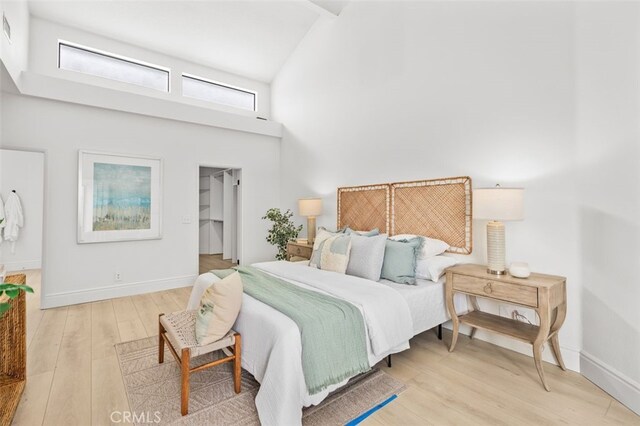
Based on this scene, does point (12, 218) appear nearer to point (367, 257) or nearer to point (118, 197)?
point (118, 197)

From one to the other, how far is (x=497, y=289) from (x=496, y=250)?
33 cm

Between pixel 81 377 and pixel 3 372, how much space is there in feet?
1.45

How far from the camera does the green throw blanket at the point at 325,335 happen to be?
5.53 ft

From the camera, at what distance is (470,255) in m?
2.93

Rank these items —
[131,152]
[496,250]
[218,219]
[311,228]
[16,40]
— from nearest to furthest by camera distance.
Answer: [496,250], [16,40], [131,152], [311,228], [218,219]

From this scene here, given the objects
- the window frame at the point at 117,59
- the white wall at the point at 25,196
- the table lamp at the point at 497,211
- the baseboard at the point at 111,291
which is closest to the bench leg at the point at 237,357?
the table lamp at the point at 497,211

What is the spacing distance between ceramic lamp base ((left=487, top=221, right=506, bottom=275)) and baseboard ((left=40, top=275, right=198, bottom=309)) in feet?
13.9

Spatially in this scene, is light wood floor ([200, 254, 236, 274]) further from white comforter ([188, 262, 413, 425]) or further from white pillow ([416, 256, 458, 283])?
white pillow ([416, 256, 458, 283])

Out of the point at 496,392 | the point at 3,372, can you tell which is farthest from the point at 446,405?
the point at 3,372

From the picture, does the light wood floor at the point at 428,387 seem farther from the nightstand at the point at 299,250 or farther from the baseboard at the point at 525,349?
the nightstand at the point at 299,250

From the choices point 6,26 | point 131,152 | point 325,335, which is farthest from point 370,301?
point 6,26

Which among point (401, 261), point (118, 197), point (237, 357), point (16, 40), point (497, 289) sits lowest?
point (237, 357)

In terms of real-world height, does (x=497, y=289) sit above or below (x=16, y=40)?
below

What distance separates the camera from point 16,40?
328 centimetres
